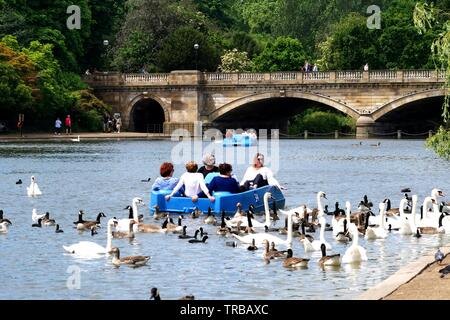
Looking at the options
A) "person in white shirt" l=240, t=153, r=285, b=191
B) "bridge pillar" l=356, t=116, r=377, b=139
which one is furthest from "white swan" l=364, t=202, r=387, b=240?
"bridge pillar" l=356, t=116, r=377, b=139

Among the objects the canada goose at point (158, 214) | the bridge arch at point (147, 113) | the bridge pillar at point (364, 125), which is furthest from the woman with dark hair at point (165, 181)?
the bridge arch at point (147, 113)

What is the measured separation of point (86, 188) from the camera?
47.8 m

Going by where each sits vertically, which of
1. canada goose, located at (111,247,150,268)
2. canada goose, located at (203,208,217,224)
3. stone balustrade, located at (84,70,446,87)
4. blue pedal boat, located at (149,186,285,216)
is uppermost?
stone balustrade, located at (84,70,446,87)

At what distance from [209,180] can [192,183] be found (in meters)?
0.97

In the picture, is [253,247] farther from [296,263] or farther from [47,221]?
[47,221]

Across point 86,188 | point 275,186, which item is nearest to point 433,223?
point 275,186

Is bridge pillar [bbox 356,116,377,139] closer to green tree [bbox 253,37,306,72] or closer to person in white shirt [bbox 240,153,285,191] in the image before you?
green tree [bbox 253,37,306,72]

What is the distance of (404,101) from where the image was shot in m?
95.4

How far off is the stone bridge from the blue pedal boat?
5692 cm

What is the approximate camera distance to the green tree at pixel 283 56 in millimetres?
115250

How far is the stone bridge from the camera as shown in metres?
96.3

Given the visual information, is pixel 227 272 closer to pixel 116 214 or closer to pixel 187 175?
pixel 187 175

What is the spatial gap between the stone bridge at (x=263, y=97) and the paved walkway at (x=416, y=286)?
230 feet
